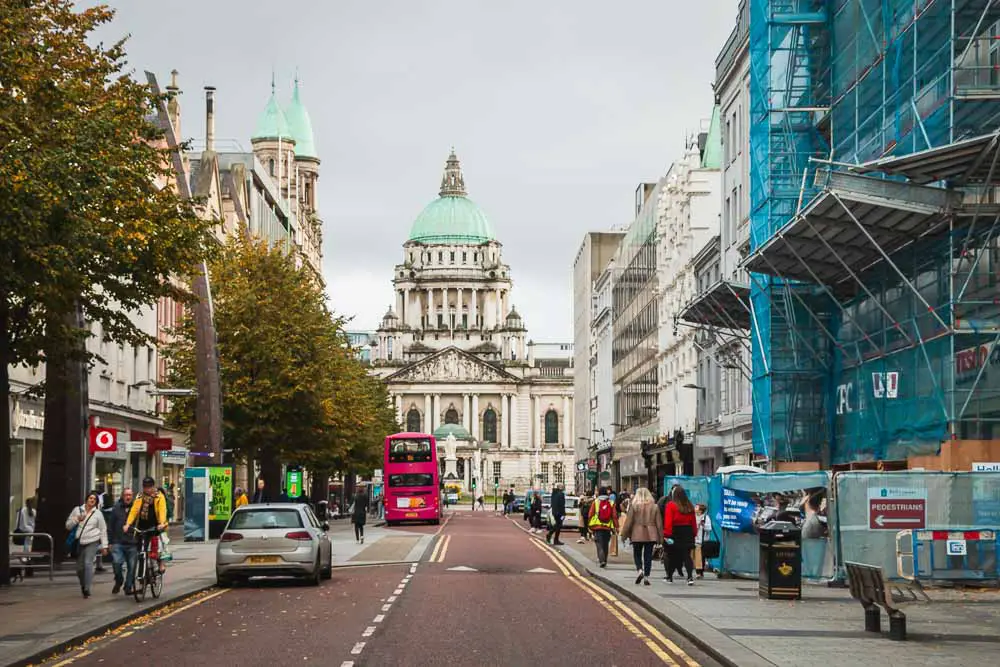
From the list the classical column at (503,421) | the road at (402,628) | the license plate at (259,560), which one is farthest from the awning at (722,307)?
the classical column at (503,421)

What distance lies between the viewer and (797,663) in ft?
47.8

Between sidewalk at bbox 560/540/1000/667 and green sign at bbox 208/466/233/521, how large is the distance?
54.8ft

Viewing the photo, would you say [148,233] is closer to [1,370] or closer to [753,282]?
[1,370]

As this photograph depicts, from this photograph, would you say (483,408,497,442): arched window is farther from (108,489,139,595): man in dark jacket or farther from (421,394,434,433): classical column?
(108,489,139,595): man in dark jacket

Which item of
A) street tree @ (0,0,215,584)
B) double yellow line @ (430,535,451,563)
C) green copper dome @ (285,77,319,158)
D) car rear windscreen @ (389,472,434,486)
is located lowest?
double yellow line @ (430,535,451,563)

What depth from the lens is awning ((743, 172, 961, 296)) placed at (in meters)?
29.6

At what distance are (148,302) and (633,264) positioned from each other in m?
61.4

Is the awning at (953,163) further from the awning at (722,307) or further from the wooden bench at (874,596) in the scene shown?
the awning at (722,307)

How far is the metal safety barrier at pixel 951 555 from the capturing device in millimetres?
24328

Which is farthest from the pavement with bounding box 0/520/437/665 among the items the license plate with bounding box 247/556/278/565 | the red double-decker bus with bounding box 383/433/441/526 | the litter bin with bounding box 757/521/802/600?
the red double-decker bus with bounding box 383/433/441/526

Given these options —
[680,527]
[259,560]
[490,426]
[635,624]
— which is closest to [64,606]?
[259,560]

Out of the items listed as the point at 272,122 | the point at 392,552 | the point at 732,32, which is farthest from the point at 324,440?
the point at 272,122

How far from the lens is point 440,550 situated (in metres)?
43.7

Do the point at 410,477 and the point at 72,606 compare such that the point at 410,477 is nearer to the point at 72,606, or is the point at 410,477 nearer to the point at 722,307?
the point at 722,307
